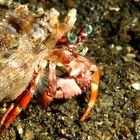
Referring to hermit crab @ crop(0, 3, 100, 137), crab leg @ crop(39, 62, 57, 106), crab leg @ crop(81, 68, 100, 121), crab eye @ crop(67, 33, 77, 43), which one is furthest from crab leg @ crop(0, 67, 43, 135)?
crab leg @ crop(81, 68, 100, 121)

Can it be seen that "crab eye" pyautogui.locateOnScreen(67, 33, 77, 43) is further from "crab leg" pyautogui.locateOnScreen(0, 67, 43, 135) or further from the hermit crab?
"crab leg" pyautogui.locateOnScreen(0, 67, 43, 135)

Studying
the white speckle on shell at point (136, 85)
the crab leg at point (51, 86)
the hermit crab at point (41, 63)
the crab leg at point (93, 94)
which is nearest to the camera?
the hermit crab at point (41, 63)

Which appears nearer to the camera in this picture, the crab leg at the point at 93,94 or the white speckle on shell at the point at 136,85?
the crab leg at the point at 93,94

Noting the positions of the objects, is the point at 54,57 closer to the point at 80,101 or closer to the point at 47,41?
the point at 47,41

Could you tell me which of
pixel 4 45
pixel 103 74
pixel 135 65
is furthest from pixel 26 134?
pixel 135 65

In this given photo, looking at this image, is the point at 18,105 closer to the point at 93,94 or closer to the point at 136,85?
the point at 93,94

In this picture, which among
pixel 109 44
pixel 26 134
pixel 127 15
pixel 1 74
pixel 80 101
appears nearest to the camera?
pixel 1 74

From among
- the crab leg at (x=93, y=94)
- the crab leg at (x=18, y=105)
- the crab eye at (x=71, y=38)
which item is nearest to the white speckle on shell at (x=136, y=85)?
the crab leg at (x=93, y=94)

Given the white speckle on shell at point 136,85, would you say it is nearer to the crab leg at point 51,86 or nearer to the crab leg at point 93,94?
the crab leg at point 93,94
